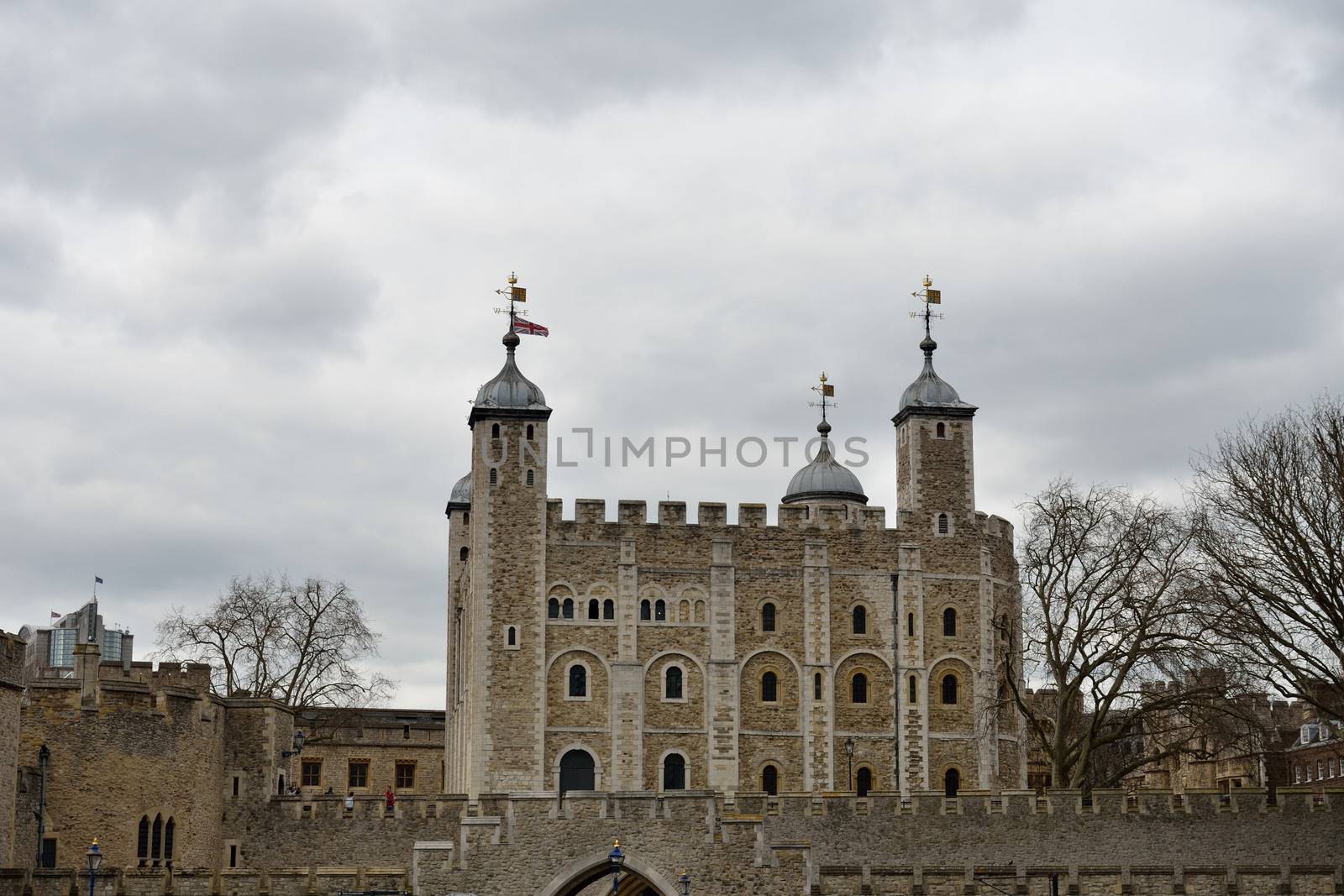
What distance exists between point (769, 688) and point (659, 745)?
398 cm

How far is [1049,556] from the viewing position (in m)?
51.8

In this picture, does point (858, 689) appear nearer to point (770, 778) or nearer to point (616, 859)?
point (770, 778)

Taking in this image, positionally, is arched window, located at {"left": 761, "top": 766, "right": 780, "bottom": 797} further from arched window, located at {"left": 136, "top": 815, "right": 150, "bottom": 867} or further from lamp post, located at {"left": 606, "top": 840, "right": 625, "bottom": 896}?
lamp post, located at {"left": 606, "top": 840, "right": 625, "bottom": 896}

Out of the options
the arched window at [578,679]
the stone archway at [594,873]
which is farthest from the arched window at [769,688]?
the stone archway at [594,873]

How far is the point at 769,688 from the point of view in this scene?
61156 millimetres

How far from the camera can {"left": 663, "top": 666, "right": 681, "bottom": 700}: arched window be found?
60500mm

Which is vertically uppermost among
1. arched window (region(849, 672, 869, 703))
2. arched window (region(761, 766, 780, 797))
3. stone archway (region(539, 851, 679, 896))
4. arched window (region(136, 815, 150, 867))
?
arched window (region(849, 672, 869, 703))

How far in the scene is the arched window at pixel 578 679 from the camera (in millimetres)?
59969

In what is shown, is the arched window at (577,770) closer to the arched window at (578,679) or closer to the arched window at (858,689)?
the arched window at (578,679)

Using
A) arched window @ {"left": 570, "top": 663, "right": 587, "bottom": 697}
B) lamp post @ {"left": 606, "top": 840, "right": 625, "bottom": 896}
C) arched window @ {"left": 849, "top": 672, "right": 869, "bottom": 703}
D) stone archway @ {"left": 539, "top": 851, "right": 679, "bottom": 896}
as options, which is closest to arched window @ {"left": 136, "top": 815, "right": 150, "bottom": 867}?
stone archway @ {"left": 539, "top": 851, "right": 679, "bottom": 896}

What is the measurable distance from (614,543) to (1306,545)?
78.4 feet

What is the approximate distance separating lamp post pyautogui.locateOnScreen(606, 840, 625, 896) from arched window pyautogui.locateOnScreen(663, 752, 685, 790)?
22.5 meters

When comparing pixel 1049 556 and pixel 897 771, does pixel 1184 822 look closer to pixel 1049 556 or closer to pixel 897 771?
pixel 1049 556

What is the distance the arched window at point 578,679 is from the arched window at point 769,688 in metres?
5.61
